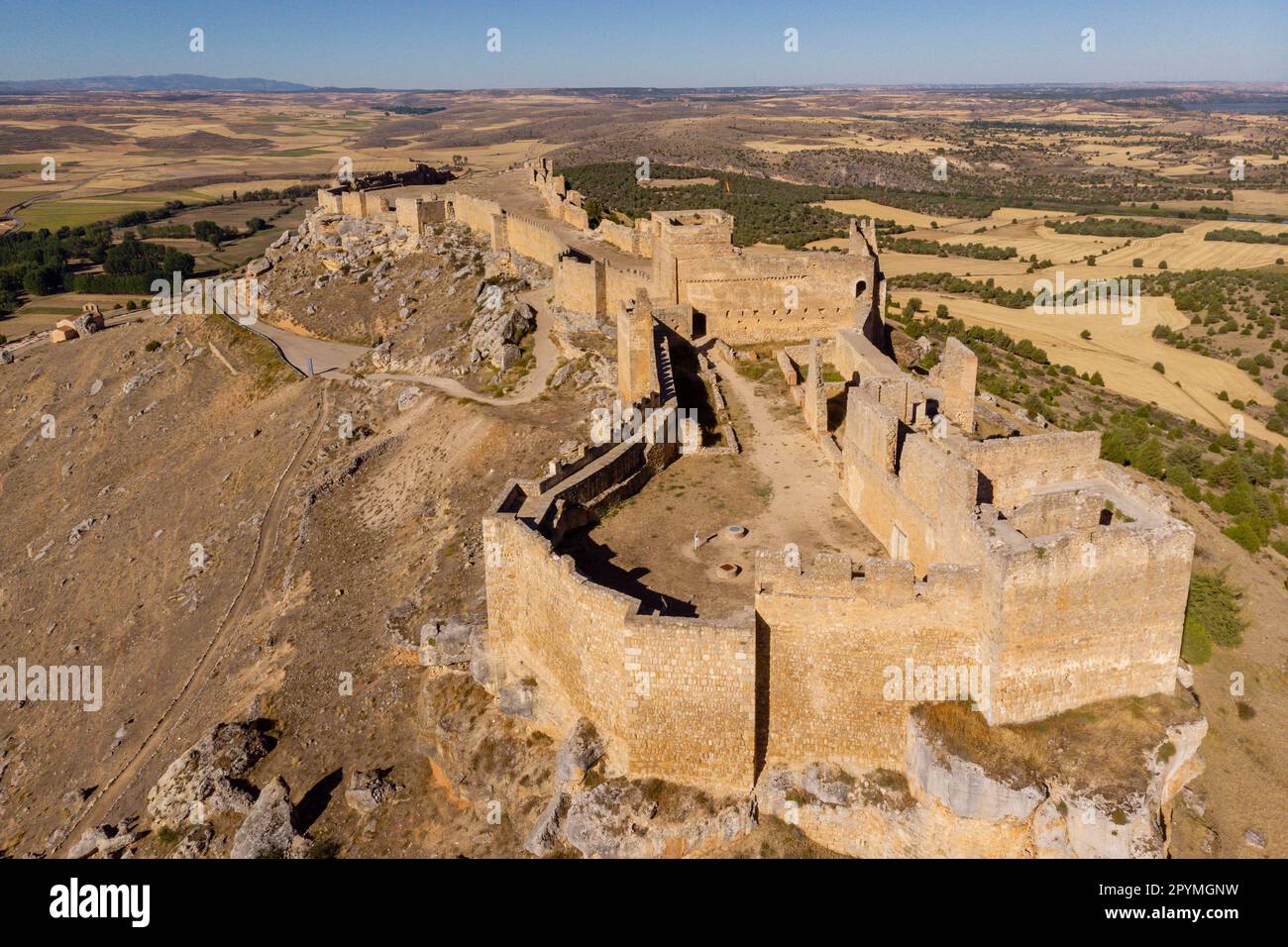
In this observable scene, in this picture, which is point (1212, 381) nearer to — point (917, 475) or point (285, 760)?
point (917, 475)

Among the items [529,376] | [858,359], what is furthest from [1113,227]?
[529,376]

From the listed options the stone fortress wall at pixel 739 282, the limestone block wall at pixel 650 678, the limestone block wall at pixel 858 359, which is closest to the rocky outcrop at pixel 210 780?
the limestone block wall at pixel 650 678

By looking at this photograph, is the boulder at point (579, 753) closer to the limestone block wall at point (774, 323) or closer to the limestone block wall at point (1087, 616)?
the limestone block wall at point (1087, 616)

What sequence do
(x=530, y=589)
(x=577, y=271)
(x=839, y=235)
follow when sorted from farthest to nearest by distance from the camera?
(x=839, y=235)
(x=577, y=271)
(x=530, y=589)

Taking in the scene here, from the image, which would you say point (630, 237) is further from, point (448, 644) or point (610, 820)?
point (610, 820)

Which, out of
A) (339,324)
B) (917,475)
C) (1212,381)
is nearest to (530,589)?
(917,475)
